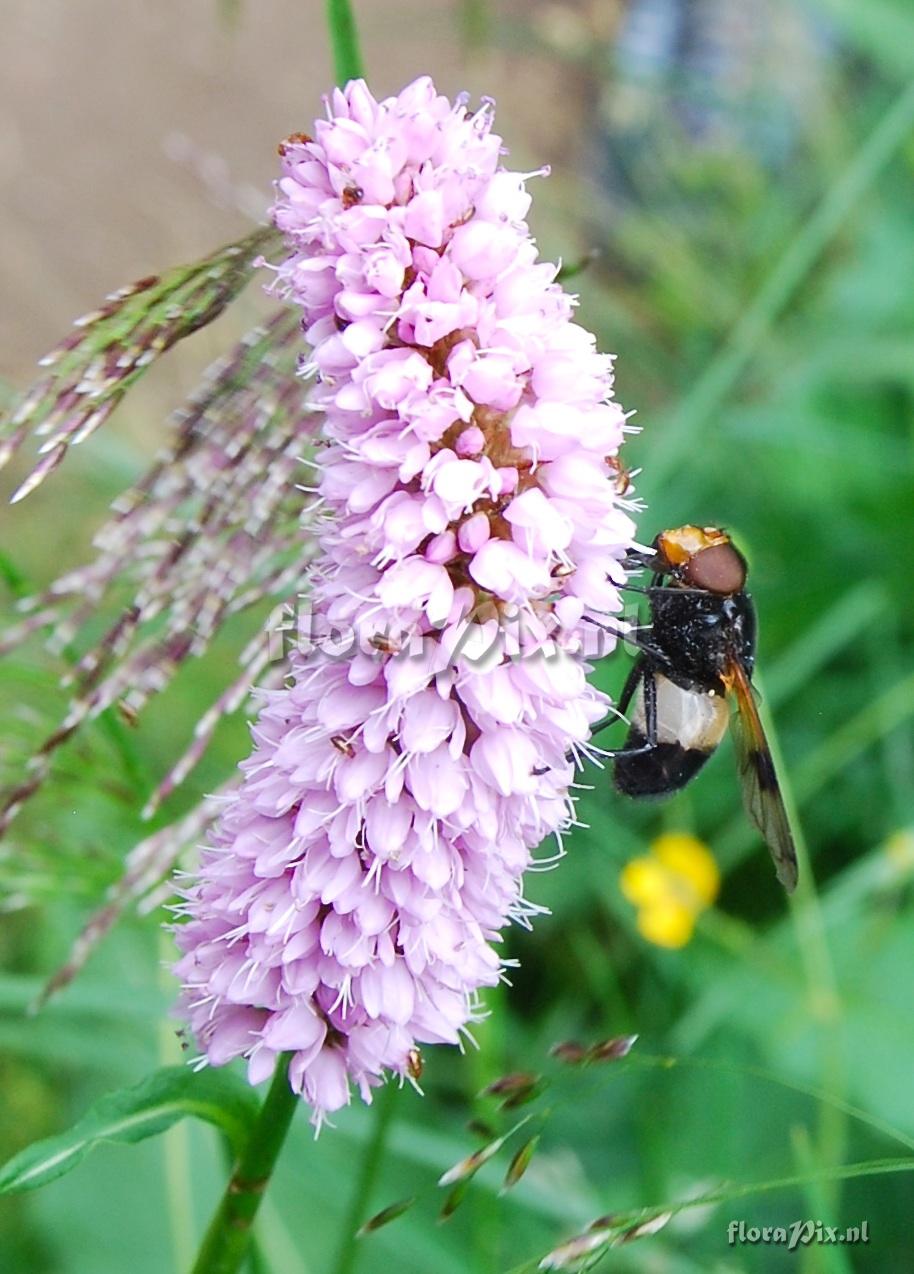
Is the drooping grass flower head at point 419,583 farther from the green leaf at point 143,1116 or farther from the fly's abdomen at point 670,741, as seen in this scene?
the fly's abdomen at point 670,741

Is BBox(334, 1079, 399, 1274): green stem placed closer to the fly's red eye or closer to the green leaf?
the green leaf

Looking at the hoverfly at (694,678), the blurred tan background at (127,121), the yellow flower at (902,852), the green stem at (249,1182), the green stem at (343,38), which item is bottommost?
the green stem at (249,1182)

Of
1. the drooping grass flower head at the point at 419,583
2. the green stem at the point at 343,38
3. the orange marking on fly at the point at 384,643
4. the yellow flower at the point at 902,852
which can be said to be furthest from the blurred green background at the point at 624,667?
the orange marking on fly at the point at 384,643

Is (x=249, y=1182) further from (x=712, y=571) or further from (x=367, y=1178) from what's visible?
(x=712, y=571)

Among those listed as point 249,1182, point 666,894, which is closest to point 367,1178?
point 249,1182

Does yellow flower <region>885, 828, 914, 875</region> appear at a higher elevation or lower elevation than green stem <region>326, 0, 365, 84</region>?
lower

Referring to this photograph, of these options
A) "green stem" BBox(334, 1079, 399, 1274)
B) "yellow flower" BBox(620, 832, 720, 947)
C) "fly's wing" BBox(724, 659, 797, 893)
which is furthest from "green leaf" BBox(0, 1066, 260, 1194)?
"yellow flower" BBox(620, 832, 720, 947)
